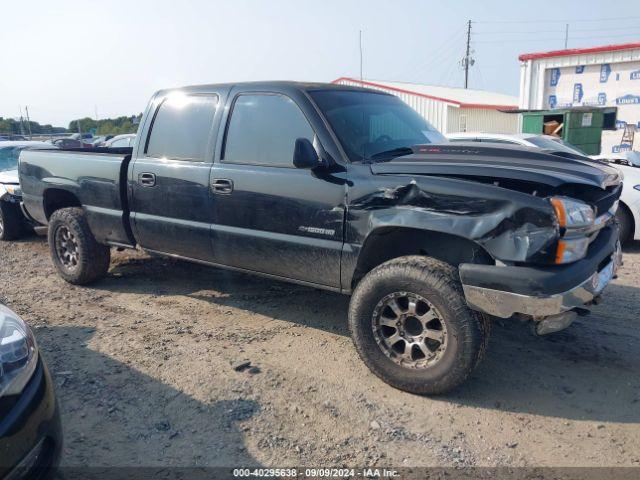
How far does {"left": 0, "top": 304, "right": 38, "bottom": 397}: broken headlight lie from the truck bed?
248 cm

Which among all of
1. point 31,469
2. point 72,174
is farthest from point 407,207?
point 72,174

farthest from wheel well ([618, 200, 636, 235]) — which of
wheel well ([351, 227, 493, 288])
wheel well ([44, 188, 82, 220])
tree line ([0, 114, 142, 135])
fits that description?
tree line ([0, 114, 142, 135])

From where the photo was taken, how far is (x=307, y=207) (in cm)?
380

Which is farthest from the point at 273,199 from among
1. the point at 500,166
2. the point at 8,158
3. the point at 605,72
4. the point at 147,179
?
the point at 605,72

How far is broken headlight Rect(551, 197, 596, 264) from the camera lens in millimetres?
2945

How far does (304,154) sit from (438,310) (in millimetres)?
1311

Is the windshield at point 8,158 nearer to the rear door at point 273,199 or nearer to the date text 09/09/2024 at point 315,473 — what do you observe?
the rear door at point 273,199

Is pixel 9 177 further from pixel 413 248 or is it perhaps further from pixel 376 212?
pixel 413 248

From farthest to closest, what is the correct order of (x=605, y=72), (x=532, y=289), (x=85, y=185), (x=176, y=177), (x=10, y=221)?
(x=605, y=72) < (x=10, y=221) < (x=85, y=185) < (x=176, y=177) < (x=532, y=289)

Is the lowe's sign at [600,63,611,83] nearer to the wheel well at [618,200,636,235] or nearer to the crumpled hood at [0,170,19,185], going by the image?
the wheel well at [618,200,636,235]

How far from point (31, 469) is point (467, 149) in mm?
3162

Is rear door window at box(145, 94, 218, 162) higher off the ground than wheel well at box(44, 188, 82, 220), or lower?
higher

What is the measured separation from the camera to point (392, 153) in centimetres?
395

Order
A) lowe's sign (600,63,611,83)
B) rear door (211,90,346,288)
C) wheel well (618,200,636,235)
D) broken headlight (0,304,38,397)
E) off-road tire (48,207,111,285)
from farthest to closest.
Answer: lowe's sign (600,63,611,83) < wheel well (618,200,636,235) < off-road tire (48,207,111,285) < rear door (211,90,346,288) < broken headlight (0,304,38,397)
